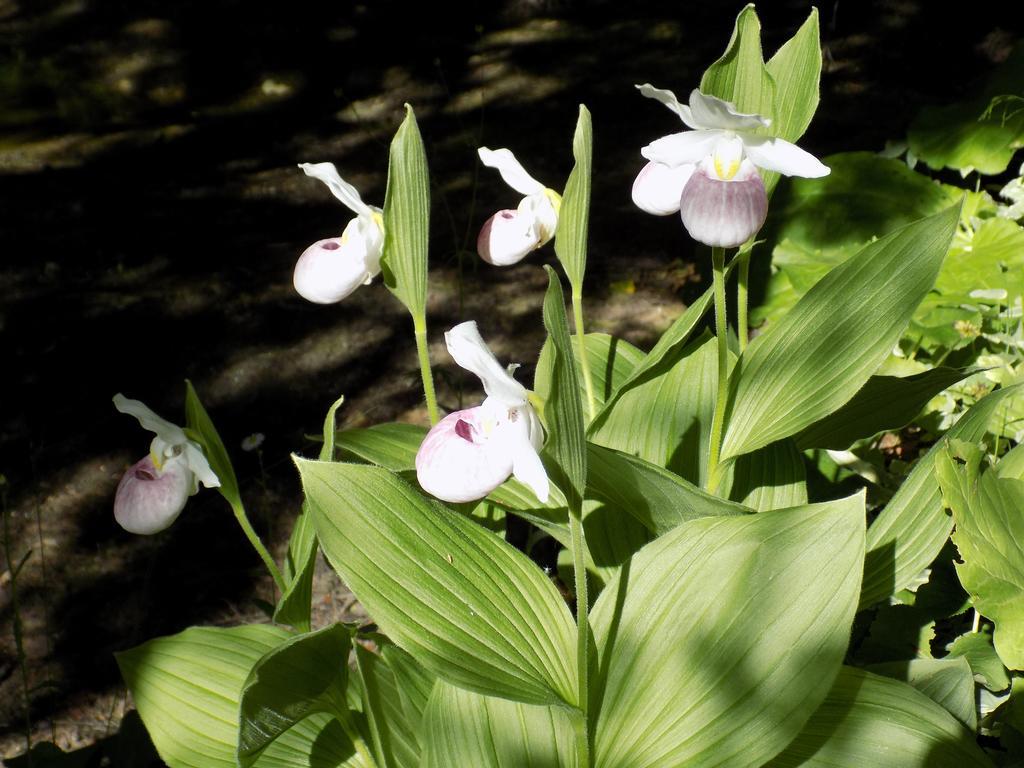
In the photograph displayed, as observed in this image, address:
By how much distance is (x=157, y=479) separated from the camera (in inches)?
53.4

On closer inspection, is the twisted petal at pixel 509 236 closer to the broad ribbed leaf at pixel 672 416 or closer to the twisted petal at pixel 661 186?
the twisted petal at pixel 661 186

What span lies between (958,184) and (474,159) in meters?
1.94

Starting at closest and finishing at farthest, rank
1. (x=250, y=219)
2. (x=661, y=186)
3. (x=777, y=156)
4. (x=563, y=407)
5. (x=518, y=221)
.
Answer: (x=563, y=407) < (x=777, y=156) < (x=661, y=186) < (x=518, y=221) < (x=250, y=219)

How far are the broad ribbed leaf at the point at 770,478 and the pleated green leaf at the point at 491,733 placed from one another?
0.56 metres

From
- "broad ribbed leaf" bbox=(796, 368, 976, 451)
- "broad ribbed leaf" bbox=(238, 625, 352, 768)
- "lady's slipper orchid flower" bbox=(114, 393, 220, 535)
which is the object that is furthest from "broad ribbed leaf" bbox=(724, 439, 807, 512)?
"lady's slipper orchid flower" bbox=(114, 393, 220, 535)

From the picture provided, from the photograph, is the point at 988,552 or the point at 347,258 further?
the point at 347,258

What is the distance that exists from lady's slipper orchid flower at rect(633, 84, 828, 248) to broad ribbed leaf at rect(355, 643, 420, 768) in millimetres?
791

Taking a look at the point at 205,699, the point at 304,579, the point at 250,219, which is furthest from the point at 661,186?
the point at 250,219

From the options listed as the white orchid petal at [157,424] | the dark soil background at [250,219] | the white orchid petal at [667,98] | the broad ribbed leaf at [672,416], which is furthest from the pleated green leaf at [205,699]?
the white orchid petal at [667,98]

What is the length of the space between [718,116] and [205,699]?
3.82ft

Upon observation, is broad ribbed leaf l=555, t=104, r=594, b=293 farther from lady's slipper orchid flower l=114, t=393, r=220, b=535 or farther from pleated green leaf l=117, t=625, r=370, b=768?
pleated green leaf l=117, t=625, r=370, b=768

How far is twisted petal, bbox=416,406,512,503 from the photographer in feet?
3.42

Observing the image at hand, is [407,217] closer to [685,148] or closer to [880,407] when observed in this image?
[685,148]

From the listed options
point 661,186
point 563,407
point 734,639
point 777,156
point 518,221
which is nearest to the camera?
point 563,407
